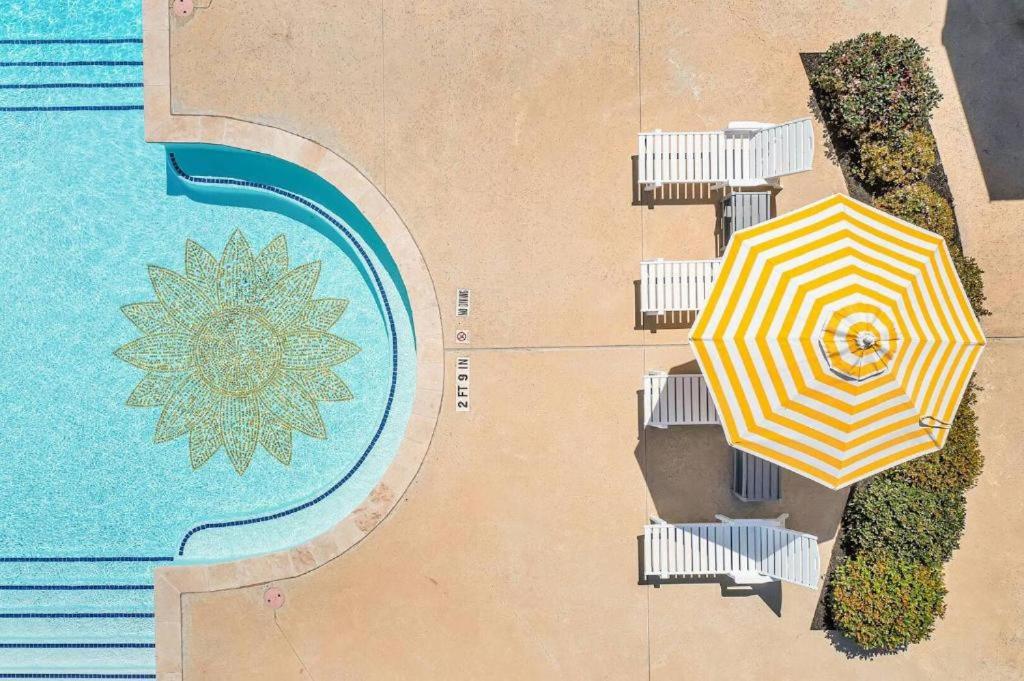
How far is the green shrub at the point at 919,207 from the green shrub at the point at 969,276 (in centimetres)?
25

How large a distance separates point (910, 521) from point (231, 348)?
1102cm

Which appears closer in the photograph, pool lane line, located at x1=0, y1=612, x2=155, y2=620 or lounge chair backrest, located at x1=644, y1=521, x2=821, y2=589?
lounge chair backrest, located at x1=644, y1=521, x2=821, y2=589

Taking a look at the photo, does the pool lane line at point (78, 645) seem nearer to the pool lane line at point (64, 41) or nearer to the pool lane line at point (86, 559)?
the pool lane line at point (86, 559)

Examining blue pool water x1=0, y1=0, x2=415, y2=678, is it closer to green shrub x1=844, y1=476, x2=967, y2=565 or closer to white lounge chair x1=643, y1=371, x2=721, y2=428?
white lounge chair x1=643, y1=371, x2=721, y2=428

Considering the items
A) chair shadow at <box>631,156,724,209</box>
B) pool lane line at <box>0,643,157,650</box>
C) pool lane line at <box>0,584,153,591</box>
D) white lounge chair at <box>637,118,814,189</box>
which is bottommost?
pool lane line at <box>0,643,157,650</box>

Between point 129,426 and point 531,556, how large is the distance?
7034 mm

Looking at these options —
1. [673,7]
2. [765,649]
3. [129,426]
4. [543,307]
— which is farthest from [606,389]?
[129,426]

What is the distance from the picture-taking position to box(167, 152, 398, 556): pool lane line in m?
10.9

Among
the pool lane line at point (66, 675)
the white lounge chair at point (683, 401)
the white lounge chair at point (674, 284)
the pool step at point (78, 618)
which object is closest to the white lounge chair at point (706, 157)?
the white lounge chair at point (674, 284)

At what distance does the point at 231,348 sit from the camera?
10969 millimetres

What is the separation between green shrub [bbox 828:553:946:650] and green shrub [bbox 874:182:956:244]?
5010 mm

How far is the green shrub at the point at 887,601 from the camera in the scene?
9.70 m

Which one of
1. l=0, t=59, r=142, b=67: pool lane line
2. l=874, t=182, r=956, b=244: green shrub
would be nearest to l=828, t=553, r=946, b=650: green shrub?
l=874, t=182, r=956, b=244: green shrub

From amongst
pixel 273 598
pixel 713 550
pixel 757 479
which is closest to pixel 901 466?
pixel 757 479
